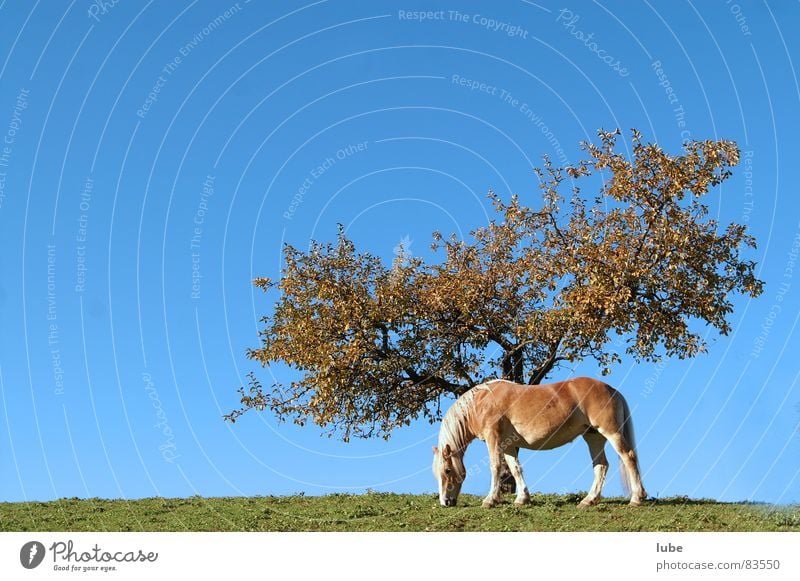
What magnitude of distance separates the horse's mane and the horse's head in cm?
16

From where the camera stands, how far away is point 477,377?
26125 millimetres

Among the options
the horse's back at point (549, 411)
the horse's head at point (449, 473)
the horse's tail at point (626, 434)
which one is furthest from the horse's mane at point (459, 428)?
the horse's tail at point (626, 434)

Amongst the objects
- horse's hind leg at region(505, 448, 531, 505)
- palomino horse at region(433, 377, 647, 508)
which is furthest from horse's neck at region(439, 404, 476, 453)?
horse's hind leg at region(505, 448, 531, 505)

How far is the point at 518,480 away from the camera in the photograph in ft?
69.4

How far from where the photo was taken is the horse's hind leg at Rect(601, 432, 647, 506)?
20422mm

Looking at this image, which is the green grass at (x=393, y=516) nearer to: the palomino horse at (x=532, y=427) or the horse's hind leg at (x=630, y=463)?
the horse's hind leg at (x=630, y=463)

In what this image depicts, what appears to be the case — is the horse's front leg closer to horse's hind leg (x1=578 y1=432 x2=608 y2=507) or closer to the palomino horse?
the palomino horse

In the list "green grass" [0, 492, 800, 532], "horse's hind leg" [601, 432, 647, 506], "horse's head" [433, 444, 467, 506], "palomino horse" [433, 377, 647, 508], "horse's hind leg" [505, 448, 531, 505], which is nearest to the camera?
"green grass" [0, 492, 800, 532]

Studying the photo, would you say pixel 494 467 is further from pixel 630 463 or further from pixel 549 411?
pixel 630 463

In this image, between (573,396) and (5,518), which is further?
(5,518)

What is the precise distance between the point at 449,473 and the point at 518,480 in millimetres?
1617
